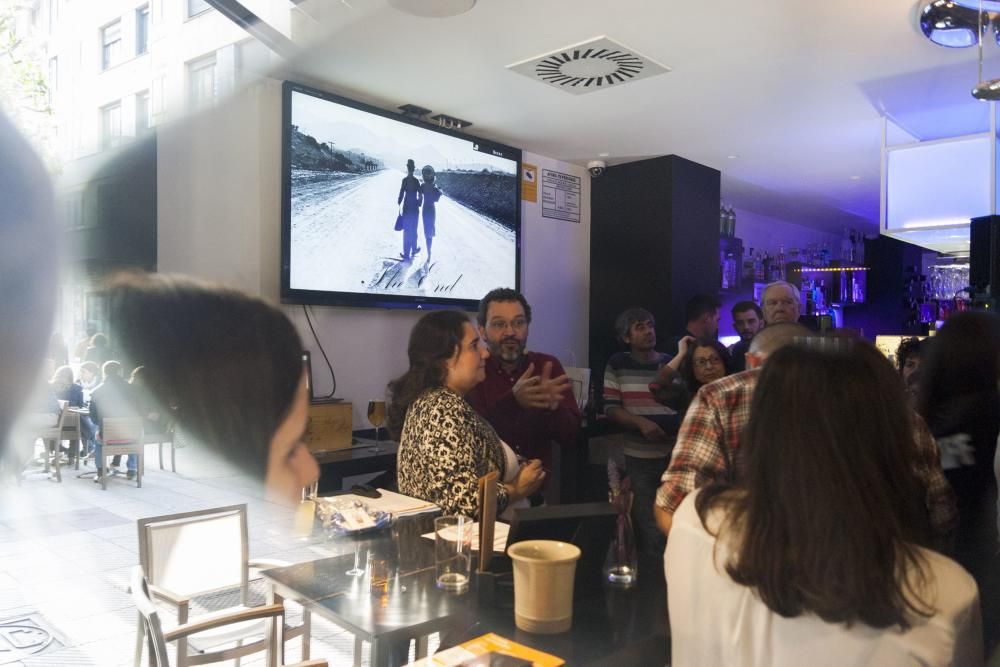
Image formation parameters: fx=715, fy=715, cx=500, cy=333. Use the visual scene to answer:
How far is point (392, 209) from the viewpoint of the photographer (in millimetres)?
3207

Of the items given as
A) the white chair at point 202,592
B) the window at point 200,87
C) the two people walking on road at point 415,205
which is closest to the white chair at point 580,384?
the two people walking on road at point 415,205

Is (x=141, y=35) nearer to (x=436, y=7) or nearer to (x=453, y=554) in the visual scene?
(x=453, y=554)

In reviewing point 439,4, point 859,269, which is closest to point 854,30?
point 439,4

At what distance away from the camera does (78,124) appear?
209 millimetres

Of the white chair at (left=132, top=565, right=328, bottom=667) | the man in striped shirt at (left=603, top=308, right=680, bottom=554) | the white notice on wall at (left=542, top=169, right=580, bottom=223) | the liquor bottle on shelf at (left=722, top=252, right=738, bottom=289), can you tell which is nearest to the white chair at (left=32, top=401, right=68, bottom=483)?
the white chair at (left=132, top=565, right=328, bottom=667)

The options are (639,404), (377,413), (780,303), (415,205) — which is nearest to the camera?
(377,413)

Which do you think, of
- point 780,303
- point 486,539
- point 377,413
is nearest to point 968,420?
point 486,539

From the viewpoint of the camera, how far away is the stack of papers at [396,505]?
181 centimetres

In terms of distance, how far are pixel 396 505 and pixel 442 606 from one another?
16.2 inches

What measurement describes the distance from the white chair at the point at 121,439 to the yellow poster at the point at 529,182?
14.2 feet

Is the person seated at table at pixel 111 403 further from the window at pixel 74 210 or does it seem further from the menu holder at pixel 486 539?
the menu holder at pixel 486 539

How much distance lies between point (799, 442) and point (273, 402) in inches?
44.2

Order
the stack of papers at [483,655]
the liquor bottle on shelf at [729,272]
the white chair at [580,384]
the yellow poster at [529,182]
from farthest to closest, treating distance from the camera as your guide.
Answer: the liquor bottle on shelf at [729,272] → the yellow poster at [529,182] → the white chair at [580,384] → the stack of papers at [483,655]

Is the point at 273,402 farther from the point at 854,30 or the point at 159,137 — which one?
the point at 854,30
